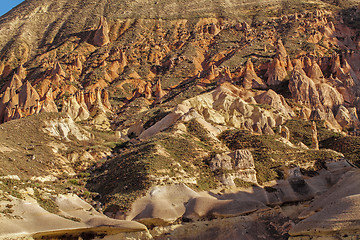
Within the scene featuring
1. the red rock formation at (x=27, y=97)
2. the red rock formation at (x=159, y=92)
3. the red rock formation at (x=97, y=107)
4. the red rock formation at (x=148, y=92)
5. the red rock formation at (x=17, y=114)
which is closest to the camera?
the red rock formation at (x=17, y=114)

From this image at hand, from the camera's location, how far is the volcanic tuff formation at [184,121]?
39.5m

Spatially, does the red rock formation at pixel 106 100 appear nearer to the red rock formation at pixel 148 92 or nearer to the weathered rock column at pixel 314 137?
the red rock formation at pixel 148 92

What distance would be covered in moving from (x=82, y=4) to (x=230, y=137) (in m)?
154

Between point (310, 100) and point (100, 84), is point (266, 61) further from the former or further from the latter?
point (100, 84)

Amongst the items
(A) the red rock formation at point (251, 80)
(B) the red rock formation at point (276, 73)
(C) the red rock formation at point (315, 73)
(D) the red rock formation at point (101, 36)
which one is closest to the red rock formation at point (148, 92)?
(A) the red rock formation at point (251, 80)

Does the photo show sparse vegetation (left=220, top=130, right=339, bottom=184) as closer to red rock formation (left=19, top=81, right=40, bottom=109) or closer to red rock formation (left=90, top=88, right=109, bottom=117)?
red rock formation (left=90, top=88, right=109, bottom=117)

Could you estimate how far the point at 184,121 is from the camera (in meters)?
65.3

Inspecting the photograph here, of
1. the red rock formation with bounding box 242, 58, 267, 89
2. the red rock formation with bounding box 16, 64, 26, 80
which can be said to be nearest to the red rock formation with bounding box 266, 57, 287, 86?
the red rock formation with bounding box 242, 58, 267, 89

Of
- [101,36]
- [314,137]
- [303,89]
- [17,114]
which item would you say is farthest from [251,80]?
[101,36]

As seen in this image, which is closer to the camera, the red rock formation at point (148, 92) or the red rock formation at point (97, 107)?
the red rock formation at point (97, 107)

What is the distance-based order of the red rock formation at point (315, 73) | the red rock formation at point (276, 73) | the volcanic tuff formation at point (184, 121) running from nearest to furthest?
the volcanic tuff formation at point (184, 121) < the red rock formation at point (315, 73) < the red rock formation at point (276, 73)

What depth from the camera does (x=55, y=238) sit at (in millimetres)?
32125

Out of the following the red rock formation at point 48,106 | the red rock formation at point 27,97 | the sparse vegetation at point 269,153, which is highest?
the red rock formation at point 27,97

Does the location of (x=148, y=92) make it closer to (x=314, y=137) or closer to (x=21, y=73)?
(x=21, y=73)
